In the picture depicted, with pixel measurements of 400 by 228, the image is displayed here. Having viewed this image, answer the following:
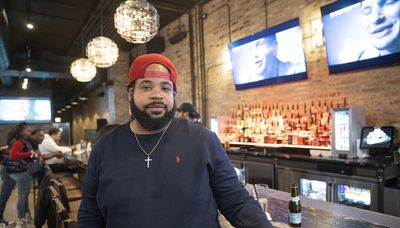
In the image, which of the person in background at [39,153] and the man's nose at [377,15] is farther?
the person in background at [39,153]

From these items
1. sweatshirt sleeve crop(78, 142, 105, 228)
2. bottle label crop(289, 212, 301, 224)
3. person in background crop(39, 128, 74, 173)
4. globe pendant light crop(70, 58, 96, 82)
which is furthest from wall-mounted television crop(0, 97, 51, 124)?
bottle label crop(289, 212, 301, 224)

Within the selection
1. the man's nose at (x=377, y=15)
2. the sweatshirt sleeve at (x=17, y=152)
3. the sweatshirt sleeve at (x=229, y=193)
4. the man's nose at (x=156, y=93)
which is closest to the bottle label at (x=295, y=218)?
the sweatshirt sleeve at (x=229, y=193)

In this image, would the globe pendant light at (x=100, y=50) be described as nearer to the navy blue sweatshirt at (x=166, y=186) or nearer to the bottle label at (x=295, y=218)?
the navy blue sweatshirt at (x=166, y=186)

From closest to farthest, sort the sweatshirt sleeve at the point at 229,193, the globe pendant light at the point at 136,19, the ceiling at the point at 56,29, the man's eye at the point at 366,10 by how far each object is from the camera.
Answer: the sweatshirt sleeve at the point at 229,193, the man's eye at the point at 366,10, the globe pendant light at the point at 136,19, the ceiling at the point at 56,29

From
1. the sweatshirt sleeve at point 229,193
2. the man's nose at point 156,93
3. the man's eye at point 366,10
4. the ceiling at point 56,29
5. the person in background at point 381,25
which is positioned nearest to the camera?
the sweatshirt sleeve at point 229,193

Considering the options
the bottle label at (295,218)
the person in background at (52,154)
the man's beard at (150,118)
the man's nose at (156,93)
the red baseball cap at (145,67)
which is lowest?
the person in background at (52,154)

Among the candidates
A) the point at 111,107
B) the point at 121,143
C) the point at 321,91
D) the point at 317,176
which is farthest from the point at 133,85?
the point at 111,107

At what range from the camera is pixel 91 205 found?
1.30 metres

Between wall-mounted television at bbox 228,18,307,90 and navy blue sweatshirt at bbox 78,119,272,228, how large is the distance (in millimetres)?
3849

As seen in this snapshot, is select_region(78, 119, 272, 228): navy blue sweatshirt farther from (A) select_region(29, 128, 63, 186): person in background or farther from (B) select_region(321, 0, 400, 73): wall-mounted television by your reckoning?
(A) select_region(29, 128, 63, 186): person in background

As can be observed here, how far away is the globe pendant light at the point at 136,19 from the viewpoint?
3.75 meters

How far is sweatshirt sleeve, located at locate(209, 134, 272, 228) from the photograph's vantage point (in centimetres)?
117

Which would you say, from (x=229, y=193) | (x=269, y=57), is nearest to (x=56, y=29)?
(x=269, y=57)

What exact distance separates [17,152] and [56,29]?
16.4ft
